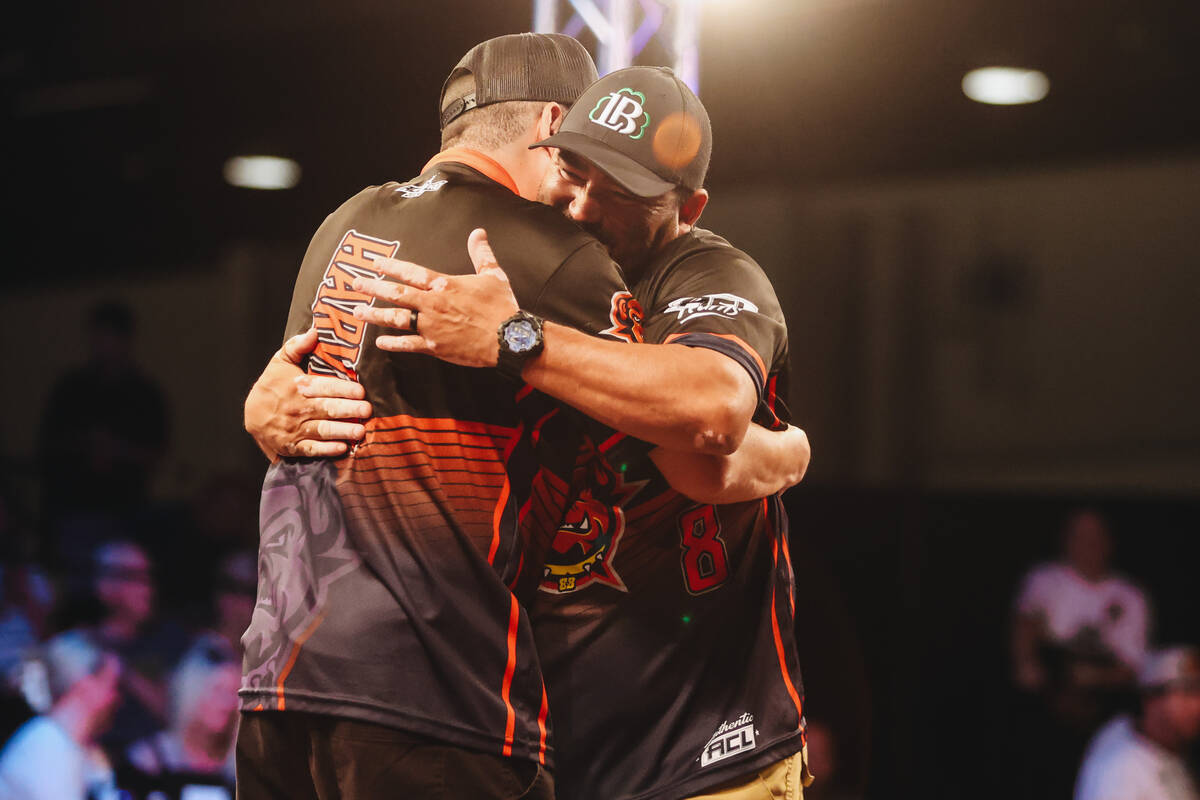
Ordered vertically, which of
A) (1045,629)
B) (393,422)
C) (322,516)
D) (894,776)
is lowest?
(894,776)

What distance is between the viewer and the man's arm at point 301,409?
6.61 ft

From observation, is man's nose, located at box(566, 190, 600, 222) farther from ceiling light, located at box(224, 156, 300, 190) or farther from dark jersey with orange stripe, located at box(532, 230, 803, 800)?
ceiling light, located at box(224, 156, 300, 190)

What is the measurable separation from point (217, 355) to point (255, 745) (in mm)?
10972

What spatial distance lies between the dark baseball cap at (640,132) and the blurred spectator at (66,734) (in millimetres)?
3327

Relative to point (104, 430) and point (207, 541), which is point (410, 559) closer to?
point (207, 541)

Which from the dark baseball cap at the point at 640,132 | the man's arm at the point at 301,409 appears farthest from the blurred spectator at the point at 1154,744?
the man's arm at the point at 301,409

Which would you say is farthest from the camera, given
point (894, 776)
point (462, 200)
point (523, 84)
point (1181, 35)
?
point (894, 776)

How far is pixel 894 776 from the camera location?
26.0 ft

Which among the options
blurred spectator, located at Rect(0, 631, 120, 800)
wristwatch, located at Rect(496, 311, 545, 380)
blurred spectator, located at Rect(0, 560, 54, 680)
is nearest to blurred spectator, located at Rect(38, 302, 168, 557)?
blurred spectator, located at Rect(0, 560, 54, 680)

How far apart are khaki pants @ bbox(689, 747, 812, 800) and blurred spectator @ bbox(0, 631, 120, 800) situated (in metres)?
3.03

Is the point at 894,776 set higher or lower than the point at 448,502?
lower

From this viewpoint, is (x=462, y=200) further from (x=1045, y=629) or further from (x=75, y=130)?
(x=75, y=130)

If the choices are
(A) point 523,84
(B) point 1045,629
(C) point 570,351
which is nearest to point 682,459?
(C) point 570,351

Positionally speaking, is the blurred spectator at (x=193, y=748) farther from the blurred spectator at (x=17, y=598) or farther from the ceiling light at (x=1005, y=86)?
the ceiling light at (x=1005, y=86)
